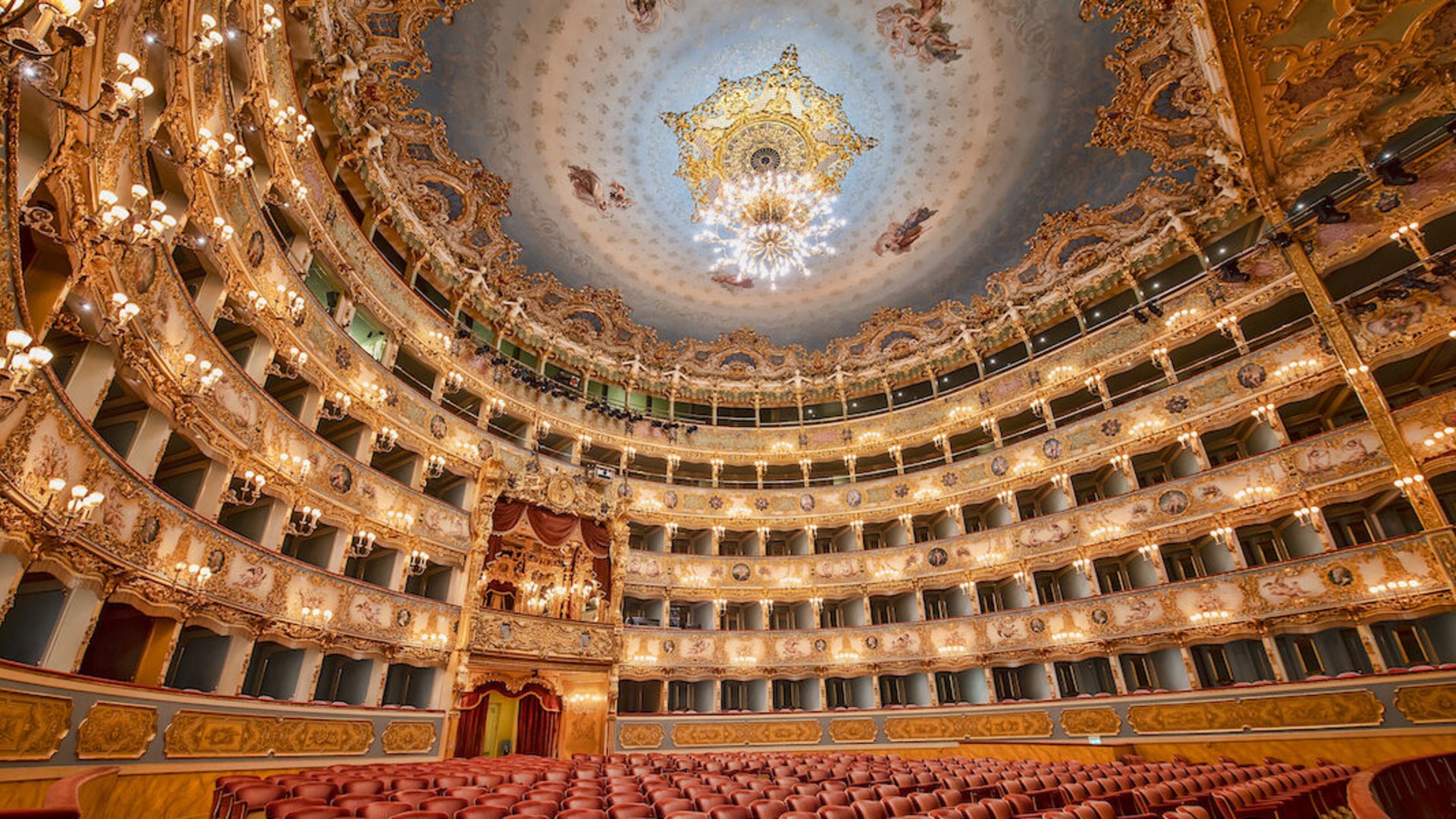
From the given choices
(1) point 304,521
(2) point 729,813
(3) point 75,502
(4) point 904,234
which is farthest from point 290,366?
(4) point 904,234

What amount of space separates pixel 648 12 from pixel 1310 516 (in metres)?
20.5

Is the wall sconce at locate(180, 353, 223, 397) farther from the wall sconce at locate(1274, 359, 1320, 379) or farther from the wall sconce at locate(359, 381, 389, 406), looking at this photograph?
the wall sconce at locate(1274, 359, 1320, 379)

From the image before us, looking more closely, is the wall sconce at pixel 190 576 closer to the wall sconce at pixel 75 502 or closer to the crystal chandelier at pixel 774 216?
the wall sconce at pixel 75 502

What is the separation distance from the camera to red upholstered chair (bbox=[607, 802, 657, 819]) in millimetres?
5820

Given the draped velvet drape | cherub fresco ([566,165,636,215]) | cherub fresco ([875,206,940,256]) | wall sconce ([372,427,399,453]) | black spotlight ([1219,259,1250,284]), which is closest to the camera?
wall sconce ([372,427,399,453])

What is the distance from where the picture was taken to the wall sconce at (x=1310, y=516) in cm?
1541

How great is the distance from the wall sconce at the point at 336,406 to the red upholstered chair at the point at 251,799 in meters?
10.4

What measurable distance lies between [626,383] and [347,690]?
573 inches

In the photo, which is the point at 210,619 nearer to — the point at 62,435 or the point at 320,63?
the point at 62,435

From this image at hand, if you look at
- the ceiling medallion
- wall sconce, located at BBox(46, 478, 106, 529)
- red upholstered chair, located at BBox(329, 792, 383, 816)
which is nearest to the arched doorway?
wall sconce, located at BBox(46, 478, 106, 529)

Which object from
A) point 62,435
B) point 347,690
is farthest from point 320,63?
point 347,690

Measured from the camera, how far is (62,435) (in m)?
7.62

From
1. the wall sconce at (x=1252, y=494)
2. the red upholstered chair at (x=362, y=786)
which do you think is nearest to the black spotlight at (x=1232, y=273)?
the wall sconce at (x=1252, y=494)

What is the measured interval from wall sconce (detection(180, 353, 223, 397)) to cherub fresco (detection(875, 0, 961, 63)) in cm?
1669
